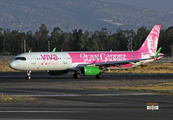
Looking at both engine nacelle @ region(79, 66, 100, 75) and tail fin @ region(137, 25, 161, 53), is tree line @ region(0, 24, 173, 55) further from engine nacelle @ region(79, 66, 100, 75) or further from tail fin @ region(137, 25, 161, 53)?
engine nacelle @ region(79, 66, 100, 75)

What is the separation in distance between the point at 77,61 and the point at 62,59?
218 cm

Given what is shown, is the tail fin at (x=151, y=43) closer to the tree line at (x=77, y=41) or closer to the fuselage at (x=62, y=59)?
the fuselage at (x=62, y=59)

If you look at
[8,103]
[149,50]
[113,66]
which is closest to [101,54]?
[113,66]

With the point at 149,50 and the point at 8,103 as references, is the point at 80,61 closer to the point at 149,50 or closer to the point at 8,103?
the point at 149,50

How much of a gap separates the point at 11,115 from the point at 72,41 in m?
144

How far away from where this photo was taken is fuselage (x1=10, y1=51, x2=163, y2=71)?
40.9m

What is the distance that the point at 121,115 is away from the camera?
14.7 meters

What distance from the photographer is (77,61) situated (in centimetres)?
4356

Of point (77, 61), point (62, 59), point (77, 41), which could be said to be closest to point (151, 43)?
point (77, 61)

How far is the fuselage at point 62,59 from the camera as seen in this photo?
40.9 metres

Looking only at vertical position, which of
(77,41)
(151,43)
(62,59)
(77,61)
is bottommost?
(77,61)

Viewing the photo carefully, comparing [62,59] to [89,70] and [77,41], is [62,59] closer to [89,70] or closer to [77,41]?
[89,70]

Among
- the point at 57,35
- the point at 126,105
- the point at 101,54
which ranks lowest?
the point at 126,105

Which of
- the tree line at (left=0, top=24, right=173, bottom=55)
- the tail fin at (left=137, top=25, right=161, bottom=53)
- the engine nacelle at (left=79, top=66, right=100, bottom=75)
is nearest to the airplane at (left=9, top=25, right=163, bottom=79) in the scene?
the engine nacelle at (left=79, top=66, right=100, bottom=75)
